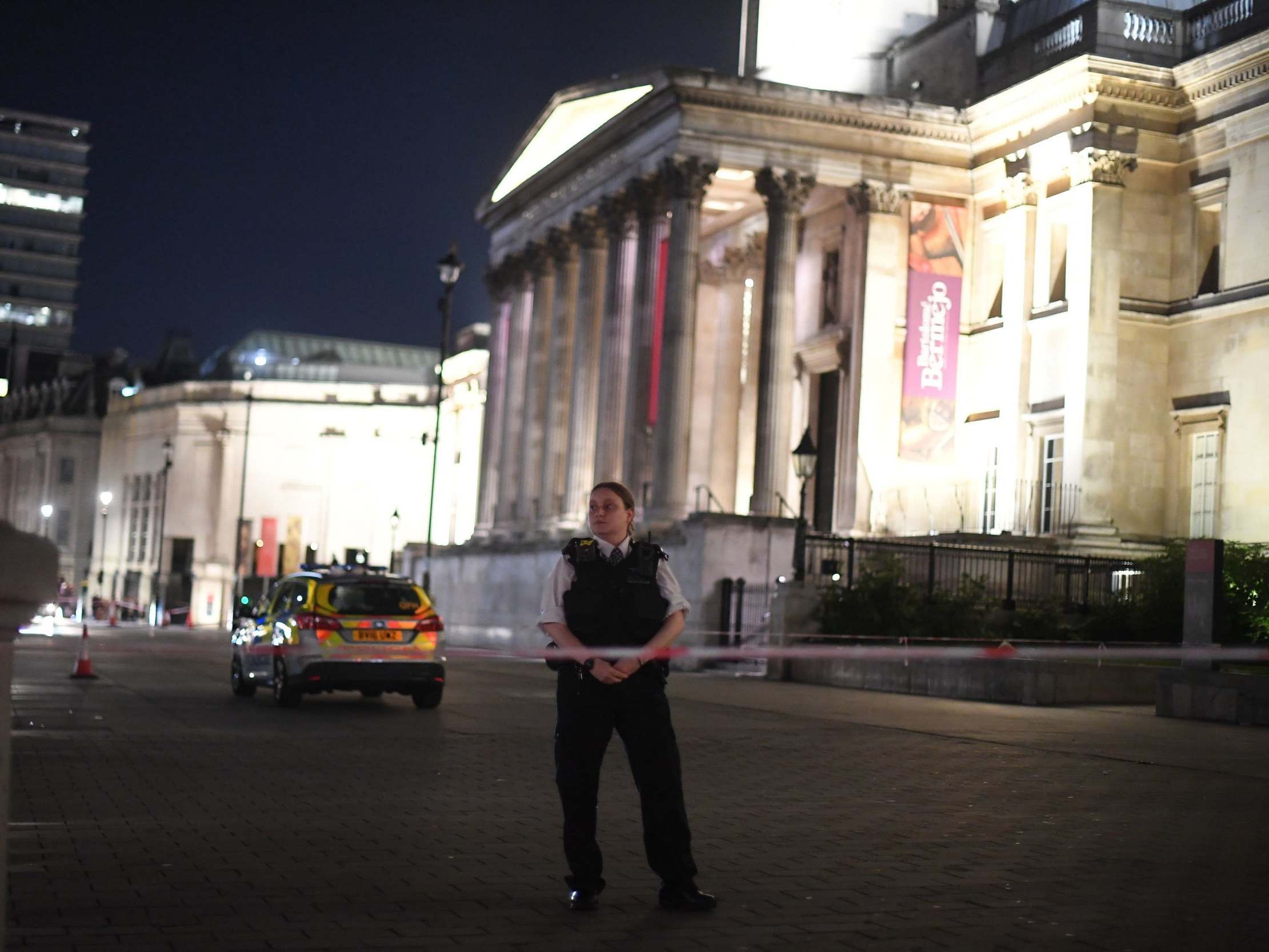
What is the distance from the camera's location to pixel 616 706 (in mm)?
8117

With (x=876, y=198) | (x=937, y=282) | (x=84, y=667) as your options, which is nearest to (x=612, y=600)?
(x=84, y=667)

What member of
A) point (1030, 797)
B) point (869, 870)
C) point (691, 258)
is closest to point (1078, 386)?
point (691, 258)

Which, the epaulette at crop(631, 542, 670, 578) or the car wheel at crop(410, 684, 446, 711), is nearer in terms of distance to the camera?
the epaulette at crop(631, 542, 670, 578)

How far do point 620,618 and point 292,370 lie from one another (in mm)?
111896

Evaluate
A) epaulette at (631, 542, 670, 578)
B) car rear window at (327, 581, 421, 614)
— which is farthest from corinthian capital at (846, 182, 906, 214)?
epaulette at (631, 542, 670, 578)

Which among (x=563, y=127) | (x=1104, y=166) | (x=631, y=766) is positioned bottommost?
(x=631, y=766)

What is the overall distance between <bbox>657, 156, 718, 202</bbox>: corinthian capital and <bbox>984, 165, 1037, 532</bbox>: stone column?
7570mm

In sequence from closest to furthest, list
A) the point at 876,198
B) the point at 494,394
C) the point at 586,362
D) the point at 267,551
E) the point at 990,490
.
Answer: the point at 990,490, the point at 876,198, the point at 586,362, the point at 494,394, the point at 267,551

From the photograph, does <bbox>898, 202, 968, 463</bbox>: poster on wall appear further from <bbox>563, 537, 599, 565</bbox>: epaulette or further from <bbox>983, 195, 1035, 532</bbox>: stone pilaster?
<bbox>563, 537, 599, 565</bbox>: epaulette

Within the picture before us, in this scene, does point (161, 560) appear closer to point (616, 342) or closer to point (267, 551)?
point (267, 551)

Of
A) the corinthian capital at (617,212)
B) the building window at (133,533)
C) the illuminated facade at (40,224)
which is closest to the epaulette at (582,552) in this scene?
the corinthian capital at (617,212)

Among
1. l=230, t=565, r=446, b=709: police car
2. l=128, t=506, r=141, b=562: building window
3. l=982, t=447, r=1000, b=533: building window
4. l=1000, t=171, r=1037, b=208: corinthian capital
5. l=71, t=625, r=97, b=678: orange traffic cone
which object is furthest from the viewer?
l=128, t=506, r=141, b=562: building window

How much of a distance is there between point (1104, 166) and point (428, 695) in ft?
81.7

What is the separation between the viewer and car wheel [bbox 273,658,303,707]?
21312mm
